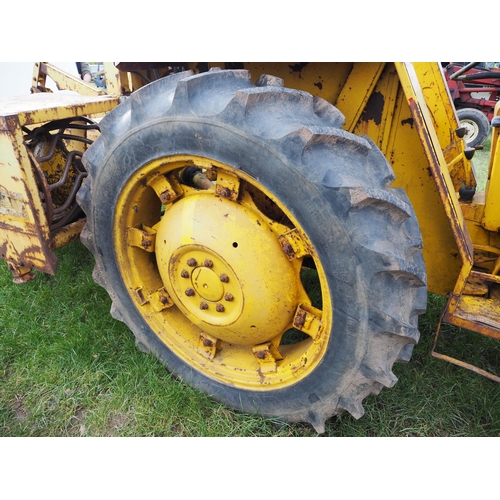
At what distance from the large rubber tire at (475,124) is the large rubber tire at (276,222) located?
592 centimetres

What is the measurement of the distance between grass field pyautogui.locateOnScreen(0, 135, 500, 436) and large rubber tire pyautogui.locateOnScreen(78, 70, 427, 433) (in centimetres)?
18

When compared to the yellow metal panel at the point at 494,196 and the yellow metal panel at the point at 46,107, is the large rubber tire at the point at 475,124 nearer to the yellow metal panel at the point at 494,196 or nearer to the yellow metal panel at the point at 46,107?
the yellow metal panel at the point at 494,196

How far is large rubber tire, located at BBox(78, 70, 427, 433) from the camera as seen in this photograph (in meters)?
1.35

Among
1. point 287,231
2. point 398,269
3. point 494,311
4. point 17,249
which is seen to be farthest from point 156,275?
point 494,311

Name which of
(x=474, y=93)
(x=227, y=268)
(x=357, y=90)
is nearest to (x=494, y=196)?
(x=357, y=90)

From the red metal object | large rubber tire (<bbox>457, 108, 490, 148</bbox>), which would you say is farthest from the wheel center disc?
the red metal object

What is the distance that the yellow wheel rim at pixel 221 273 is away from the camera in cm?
160

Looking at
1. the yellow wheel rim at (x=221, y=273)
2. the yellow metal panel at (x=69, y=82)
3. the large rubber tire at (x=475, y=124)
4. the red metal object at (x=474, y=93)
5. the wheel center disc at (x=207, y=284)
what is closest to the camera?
the yellow wheel rim at (x=221, y=273)

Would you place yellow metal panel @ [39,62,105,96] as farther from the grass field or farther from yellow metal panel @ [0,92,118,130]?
the grass field

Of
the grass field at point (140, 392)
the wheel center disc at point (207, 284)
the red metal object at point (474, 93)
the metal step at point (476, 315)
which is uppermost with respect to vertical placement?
the wheel center disc at point (207, 284)

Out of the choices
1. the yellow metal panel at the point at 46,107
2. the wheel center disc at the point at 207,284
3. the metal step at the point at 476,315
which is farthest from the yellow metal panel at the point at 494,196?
the yellow metal panel at the point at 46,107

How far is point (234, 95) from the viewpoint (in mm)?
1399

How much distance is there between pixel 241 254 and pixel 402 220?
59 centimetres

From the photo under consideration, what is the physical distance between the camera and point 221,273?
66.6 inches
